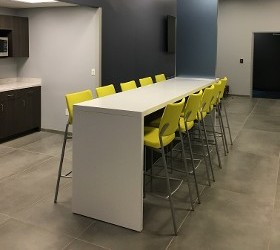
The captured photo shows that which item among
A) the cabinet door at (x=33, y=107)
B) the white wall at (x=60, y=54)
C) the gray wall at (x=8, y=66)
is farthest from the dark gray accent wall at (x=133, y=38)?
the gray wall at (x=8, y=66)

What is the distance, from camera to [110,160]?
2.94 meters

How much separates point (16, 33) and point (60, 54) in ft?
2.65

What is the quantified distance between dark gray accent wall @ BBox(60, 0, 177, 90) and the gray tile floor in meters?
1.85

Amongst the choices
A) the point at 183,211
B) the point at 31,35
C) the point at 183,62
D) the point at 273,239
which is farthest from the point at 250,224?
the point at 31,35

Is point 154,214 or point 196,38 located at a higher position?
point 196,38

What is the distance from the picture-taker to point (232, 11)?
10750mm

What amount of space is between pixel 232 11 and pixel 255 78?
8.39 ft

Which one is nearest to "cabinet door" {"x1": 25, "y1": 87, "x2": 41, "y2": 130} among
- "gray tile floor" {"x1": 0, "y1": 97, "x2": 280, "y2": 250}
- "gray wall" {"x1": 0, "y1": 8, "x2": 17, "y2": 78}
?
"gray wall" {"x1": 0, "y1": 8, "x2": 17, "y2": 78}

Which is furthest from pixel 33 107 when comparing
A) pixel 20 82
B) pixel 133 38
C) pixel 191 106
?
pixel 191 106

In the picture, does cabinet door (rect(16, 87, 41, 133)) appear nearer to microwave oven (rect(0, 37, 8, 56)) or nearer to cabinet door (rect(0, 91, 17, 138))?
cabinet door (rect(0, 91, 17, 138))

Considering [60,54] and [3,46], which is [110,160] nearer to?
[60,54]

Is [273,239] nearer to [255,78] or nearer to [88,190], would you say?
[88,190]

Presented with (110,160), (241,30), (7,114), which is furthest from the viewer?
(241,30)

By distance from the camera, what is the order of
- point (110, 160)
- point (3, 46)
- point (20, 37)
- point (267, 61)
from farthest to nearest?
point (267, 61)
point (20, 37)
point (3, 46)
point (110, 160)
